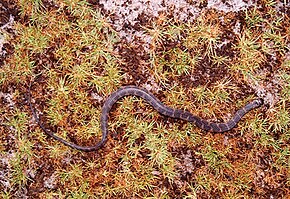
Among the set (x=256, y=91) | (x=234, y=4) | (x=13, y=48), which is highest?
(x=234, y=4)

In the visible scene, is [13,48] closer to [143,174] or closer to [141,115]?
[141,115]

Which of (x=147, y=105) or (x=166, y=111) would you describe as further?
(x=147, y=105)

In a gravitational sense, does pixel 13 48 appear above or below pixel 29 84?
above

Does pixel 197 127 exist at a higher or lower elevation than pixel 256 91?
lower

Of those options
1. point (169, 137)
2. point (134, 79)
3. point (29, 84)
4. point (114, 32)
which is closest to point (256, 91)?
point (169, 137)

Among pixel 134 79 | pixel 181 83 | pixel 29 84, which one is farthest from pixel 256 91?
pixel 29 84

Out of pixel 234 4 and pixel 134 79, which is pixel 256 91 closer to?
pixel 234 4
